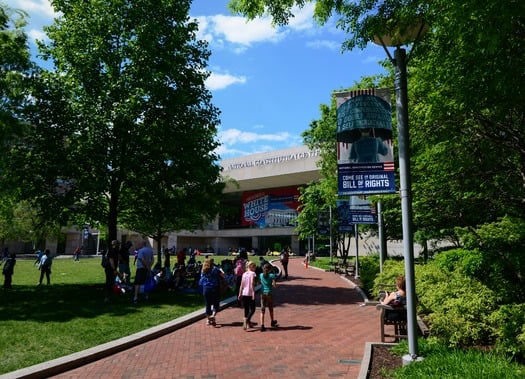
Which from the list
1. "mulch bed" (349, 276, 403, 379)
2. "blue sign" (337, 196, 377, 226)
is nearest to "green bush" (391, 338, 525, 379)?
"mulch bed" (349, 276, 403, 379)

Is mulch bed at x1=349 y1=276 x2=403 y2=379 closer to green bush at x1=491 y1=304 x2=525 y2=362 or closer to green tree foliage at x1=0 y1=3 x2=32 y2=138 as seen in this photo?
green bush at x1=491 y1=304 x2=525 y2=362

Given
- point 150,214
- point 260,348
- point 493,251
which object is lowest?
point 260,348

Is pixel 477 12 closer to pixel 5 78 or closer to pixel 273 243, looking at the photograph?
pixel 5 78

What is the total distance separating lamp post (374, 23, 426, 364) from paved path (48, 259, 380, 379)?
109cm

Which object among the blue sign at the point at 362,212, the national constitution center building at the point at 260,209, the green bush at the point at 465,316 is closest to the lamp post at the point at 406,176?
the green bush at the point at 465,316

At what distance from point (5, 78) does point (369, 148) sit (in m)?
12.8

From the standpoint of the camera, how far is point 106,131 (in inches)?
614

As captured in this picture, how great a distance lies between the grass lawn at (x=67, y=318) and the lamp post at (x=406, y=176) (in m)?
5.69

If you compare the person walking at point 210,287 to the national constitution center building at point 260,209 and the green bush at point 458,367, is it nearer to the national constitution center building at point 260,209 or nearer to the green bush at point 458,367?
the green bush at point 458,367

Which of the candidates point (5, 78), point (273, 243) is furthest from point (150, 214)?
point (273, 243)

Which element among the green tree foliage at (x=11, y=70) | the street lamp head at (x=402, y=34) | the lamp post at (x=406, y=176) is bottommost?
the lamp post at (x=406, y=176)

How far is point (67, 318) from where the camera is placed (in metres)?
10.5

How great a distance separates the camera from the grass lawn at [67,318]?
7.62m

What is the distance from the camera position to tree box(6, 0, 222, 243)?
15.4 metres
